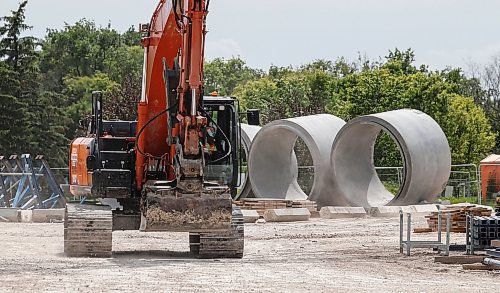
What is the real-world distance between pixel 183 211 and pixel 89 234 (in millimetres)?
2135

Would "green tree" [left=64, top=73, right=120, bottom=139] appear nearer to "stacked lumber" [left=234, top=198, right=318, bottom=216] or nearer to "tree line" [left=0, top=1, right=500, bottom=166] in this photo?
"tree line" [left=0, top=1, right=500, bottom=166]

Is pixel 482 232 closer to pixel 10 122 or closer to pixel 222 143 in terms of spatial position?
pixel 222 143

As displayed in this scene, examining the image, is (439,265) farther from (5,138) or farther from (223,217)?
(5,138)

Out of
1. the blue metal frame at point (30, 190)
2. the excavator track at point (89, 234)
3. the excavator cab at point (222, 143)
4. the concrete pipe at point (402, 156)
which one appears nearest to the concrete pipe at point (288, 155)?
the concrete pipe at point (402, 156)

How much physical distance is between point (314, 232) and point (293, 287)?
38.0 ft

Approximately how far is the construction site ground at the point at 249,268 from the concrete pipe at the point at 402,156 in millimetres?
7938

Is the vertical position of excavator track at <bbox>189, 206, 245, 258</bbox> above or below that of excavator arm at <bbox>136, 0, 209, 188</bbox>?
below

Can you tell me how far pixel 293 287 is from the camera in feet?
40.2

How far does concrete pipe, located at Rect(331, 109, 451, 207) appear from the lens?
3002cm

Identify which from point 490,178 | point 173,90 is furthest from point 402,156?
point 173,90

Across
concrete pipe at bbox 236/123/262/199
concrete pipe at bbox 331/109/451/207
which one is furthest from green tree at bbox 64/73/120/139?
concrete pipe at bbox 331/109/451/207

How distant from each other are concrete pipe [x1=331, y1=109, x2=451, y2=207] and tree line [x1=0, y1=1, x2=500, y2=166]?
25.4 feet

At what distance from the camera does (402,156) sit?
3030 centimetres

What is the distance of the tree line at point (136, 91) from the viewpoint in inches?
2122
